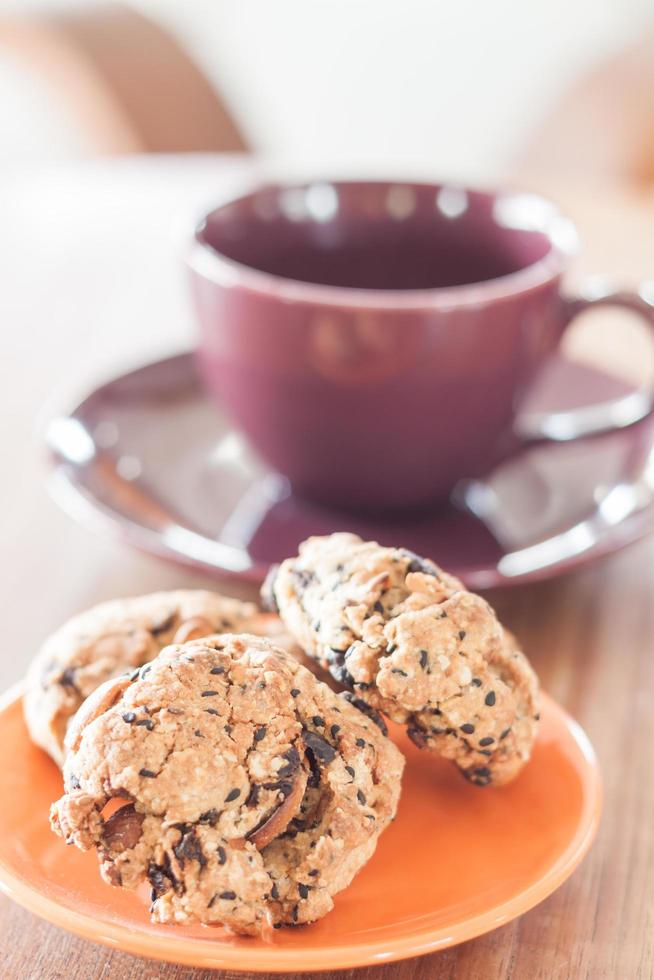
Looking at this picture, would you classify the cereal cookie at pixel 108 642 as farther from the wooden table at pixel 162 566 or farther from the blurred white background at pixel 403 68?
the blurred white background at pixel 403 68

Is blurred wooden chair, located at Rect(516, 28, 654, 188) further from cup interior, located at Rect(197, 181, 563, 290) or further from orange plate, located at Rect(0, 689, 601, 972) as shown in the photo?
orange plate, located at Rect(0, 689, 601, 972)

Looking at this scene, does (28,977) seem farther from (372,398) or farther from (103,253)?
(103,253)

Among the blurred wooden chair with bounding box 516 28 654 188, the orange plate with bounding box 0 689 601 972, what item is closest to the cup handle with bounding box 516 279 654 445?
the orange plate with bounding box 0 689 601 972

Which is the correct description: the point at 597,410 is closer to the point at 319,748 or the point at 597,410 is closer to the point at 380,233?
the point at 380,233

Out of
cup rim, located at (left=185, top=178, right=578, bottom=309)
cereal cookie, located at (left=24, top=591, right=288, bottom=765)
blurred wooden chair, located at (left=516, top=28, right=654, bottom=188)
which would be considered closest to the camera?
cereal cookie, located at (left=24, top=591, right=288, bottom=765)

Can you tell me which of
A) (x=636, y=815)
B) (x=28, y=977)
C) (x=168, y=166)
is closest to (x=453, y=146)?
(x=168, y=166)
